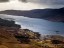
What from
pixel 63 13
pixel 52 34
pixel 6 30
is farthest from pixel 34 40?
pixel 63 13

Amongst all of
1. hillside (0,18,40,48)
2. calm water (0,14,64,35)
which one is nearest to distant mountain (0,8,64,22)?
calm water (0,14,64,35)

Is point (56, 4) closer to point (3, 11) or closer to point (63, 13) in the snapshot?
point (63, 13)

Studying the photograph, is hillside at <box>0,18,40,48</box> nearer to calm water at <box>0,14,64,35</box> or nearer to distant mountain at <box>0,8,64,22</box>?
calm water at <box>0,14,64,35</box>

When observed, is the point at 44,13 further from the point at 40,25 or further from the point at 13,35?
the point at 13,35

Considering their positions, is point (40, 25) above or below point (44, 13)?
below

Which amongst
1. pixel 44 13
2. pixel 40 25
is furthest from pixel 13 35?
pixel 44 13
